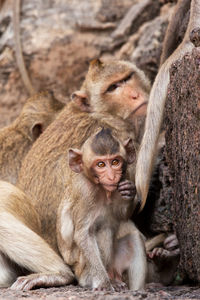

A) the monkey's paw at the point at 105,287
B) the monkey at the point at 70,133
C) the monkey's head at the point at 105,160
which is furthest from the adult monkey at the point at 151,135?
the monkey's paw at the point at 105,287

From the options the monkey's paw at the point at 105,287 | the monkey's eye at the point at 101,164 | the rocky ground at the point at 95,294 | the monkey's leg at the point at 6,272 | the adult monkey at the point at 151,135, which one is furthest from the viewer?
the monkey's leg at the point at 6,272

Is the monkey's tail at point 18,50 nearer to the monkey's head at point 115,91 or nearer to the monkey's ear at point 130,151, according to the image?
the monkey's head at point 115,91

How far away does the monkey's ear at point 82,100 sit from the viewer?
7.07 meters

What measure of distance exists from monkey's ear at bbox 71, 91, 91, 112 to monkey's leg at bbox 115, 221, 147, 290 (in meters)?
1.61

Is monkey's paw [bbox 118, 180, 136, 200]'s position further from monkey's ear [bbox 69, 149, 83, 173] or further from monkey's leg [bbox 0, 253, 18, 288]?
monkey's leg [bbox 0, 253, 18, 288]

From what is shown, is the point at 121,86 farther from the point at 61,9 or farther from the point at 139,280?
the point at 61,9

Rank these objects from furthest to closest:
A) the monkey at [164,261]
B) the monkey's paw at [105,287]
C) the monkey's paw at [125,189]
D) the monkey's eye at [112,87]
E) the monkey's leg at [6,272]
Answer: the monkey's eye at [112,87]
the monkey at [164,261]
the monkey's leg at [6,272]
the monkey's paw at [125,189]
the monkey's paw at [105,287]

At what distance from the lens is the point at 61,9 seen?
11.6 meters

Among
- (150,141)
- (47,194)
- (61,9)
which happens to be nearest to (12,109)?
(61,9)

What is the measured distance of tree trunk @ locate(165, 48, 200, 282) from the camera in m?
5.14

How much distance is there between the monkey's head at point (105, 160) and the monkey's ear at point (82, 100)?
57.1 inches

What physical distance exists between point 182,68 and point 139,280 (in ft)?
5.95

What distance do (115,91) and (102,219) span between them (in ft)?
5.33

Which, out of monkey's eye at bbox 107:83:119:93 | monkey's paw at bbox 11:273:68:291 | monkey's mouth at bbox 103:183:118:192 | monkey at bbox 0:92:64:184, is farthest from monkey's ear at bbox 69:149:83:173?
monkey at bbox 0:92:64:184
